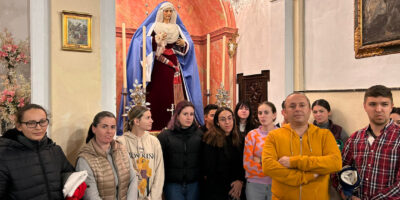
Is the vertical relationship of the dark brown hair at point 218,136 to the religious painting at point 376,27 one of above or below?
below

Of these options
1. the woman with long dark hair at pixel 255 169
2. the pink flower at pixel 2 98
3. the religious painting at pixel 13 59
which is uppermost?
the religious painting at pixel 13 59

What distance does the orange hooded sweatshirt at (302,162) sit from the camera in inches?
87.6

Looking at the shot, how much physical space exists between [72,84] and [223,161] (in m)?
1.53

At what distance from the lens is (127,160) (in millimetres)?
2707

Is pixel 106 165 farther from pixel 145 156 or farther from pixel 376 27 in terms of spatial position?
pixel 376 27

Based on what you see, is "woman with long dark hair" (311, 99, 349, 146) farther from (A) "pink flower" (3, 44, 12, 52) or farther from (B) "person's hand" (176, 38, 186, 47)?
(A) "pink flower" (3, 44, 12, 52)

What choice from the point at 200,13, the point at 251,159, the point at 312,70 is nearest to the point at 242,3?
the point at 200,13

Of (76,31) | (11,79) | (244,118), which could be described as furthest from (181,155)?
(11,79)

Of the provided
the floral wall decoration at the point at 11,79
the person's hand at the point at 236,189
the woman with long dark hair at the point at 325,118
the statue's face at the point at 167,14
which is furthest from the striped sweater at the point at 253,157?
the statue's face at the point at 167,14

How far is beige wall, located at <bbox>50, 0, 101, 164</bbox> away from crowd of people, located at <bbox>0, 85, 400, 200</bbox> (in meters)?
0.32

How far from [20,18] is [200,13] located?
11.7ft

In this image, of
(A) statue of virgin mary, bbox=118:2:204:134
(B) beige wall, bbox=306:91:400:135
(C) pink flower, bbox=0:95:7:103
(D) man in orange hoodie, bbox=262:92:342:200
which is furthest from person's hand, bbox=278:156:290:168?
(A) statue of virgin mary, bbox=118:2:204:134

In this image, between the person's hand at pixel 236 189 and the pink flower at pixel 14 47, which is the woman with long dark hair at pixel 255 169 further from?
the pink flower at pixel 14 47

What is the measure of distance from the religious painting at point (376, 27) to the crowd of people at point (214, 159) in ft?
2.77
